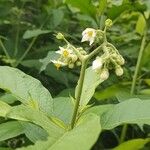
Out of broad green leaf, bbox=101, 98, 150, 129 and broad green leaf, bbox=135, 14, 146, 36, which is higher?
broad green leaf, bbox=135, 14, 146, 36

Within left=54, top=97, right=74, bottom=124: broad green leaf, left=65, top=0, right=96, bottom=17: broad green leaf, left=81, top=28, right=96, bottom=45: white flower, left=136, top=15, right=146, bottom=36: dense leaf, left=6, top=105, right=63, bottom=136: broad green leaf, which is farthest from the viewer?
left=136, top=15, right=146, bottom=36: dense leaf

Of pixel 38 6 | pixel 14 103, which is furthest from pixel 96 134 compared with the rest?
pixel 38 6

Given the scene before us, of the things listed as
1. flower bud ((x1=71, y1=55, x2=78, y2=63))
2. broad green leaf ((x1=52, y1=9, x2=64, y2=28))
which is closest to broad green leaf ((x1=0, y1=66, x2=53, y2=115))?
flower bud ((x1=71, y1=55, x2=78, y2=63))

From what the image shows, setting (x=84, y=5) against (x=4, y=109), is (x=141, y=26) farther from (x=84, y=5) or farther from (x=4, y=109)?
(x=4, y=109)

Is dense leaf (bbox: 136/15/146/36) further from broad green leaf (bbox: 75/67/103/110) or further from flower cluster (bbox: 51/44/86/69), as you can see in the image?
flower cluster (bbox: 51/44/86/69)

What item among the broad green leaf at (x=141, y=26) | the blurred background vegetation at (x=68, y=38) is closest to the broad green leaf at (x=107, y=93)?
the blurred background vegetation at (x=68, y=38)

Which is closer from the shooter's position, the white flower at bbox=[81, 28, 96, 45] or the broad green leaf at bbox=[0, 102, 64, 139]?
the broad green leaf at bbox=[0, 102, 64, 139]
